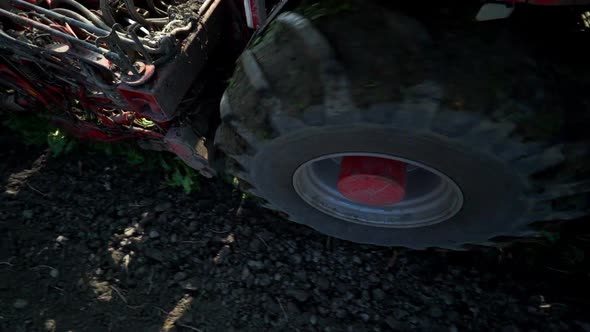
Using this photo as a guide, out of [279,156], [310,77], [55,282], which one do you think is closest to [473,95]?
[310,77]

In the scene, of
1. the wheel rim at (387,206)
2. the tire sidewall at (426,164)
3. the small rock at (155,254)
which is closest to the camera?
the tire sidewall at (426,164)

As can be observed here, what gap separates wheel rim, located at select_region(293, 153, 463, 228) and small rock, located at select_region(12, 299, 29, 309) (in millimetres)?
1403

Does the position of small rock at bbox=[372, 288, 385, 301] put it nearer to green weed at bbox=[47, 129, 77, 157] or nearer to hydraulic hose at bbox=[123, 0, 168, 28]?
hydraulic hose at bbox=[123, 0, 168, 28]

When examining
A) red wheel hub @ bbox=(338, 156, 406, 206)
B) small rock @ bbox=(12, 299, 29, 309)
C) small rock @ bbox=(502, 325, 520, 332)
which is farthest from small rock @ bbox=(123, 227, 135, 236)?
small rock @ bbox=(502, 325, 520, 332)

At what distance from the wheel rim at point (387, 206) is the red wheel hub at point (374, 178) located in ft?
0.31

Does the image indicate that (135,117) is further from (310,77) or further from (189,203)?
(310,77)

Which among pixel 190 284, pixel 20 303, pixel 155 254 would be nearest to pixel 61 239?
pixel 20 303

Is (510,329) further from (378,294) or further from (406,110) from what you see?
(406,110)

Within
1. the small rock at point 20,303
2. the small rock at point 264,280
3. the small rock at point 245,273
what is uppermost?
the small rock at point 20,303

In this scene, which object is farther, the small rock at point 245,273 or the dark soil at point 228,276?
the small rock at point 245,273

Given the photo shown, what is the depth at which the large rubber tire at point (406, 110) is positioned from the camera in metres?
1.28

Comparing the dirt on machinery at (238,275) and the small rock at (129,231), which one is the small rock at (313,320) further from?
the small rock at (129,231)

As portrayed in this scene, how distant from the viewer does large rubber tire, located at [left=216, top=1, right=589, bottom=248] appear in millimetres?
1275

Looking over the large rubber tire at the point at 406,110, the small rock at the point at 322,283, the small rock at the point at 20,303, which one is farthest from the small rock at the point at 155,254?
the large rubber tire at the point at 406,110
